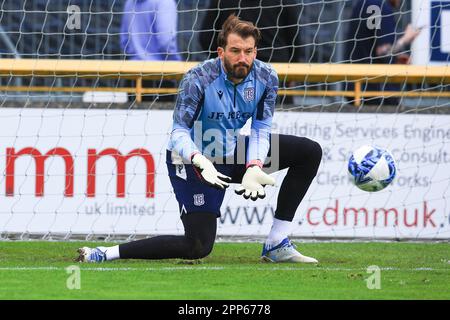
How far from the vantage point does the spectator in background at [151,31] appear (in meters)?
12.1

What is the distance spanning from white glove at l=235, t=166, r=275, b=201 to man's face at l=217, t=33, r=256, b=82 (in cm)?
71

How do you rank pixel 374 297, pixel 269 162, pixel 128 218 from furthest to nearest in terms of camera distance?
pixel 128 218 → pixel 269 162 → pixel 374 297

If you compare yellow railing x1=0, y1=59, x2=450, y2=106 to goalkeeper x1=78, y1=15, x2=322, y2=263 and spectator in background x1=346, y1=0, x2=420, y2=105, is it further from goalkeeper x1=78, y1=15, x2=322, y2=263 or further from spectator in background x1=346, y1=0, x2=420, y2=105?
goalkeeper x1=78, y1=15, x2=322, y2=263

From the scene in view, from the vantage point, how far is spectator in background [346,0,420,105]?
1224 centimetres

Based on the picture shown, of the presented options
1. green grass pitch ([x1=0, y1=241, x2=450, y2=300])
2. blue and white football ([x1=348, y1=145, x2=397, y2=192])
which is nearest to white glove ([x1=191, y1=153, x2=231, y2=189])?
green grass pitch ([x1=0, y1=241, x2=450, y2=300])

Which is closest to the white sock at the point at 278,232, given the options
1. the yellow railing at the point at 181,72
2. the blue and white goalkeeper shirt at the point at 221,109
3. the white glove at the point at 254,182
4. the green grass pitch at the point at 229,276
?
the green grass pitch at the point at 229,276

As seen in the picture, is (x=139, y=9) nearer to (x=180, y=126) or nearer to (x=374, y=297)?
(x=180, y=126)

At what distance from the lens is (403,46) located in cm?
1275

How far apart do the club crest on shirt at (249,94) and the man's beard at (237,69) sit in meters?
0.17

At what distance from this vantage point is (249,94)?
8.96 m

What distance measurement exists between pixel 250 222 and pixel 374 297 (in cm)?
452

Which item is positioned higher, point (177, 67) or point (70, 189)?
point (177, 67)
